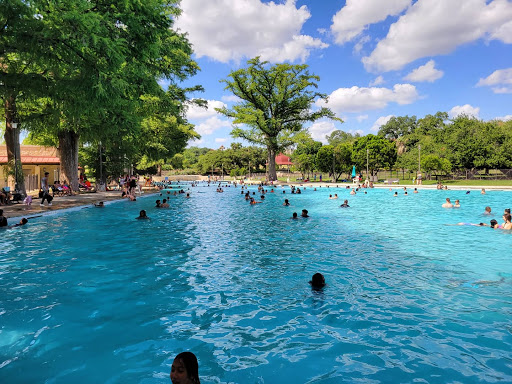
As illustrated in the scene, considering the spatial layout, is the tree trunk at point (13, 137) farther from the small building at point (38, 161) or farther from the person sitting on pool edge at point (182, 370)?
the person sitting on pool edge at point (182, 370)

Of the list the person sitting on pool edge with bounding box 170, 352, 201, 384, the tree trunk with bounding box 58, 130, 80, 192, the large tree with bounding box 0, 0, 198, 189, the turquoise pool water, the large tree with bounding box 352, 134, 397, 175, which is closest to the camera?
the person sitting on pool edge with bounding box 170, 352, 201, 384

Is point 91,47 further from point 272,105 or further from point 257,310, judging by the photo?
point 272,105

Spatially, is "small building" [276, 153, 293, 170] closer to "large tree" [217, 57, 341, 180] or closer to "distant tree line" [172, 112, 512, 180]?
"distant tree line" [172, 112, 512, 180]

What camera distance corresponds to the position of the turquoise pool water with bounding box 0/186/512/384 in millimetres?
4613

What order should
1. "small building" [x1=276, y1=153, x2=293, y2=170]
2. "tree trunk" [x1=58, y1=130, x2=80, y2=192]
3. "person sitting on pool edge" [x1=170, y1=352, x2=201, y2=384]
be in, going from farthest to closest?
"small building" [x1=276, y1=153, x2=293, y2=170]
"tree trunk" [x1=58, y1=130, x2=80, y2=192]
"person sitting on pool edge" [x1=170, y1=352, x2=201, y2=384]

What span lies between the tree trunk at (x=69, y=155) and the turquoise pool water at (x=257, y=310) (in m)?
19.1

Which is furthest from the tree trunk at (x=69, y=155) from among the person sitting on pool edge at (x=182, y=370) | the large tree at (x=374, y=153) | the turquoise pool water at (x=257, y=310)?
the large tree at (x=374, y=153)

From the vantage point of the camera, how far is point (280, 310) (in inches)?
254

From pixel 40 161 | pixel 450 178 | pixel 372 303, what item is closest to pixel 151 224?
pixel 372 303

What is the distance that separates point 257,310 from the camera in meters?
6.47

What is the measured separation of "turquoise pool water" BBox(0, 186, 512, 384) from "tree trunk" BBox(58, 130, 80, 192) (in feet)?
62.7

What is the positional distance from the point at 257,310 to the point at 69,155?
97.3 feet

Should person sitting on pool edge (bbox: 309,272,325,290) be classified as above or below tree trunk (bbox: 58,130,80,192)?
below

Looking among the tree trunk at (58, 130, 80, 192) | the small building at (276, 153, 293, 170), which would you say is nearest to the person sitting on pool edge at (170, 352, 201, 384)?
the tree trunk at (58, 130, 80, 192)
